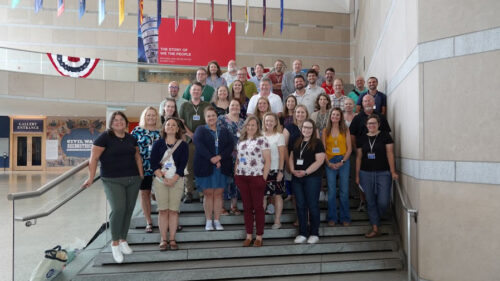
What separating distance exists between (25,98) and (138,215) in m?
10.6

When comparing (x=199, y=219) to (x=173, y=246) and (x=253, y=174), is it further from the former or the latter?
(x=253, y=174)

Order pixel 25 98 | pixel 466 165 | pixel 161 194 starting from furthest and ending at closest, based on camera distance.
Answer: pixel 25 98
pixel 161 194
pixel 466 165

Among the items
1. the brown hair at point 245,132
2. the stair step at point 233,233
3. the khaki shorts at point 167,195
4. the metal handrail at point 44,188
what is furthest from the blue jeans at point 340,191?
the metal handrail at point 44,188

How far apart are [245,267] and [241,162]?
120 cm

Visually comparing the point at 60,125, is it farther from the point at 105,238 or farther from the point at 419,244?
the point at 419,244

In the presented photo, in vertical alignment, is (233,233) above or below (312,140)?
below

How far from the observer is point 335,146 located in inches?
193

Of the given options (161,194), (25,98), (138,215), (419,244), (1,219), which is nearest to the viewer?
(419,244)

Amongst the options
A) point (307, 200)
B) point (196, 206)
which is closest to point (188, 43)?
point (196, 206)

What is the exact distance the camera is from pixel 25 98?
43.3ft

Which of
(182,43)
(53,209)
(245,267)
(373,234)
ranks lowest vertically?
(245,267)

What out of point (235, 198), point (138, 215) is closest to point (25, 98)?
point (138, 215)

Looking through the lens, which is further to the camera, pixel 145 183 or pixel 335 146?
pixel 335 146

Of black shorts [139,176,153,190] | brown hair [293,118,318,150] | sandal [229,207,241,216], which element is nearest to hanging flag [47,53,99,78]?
black shorts [139,176,153,190]
